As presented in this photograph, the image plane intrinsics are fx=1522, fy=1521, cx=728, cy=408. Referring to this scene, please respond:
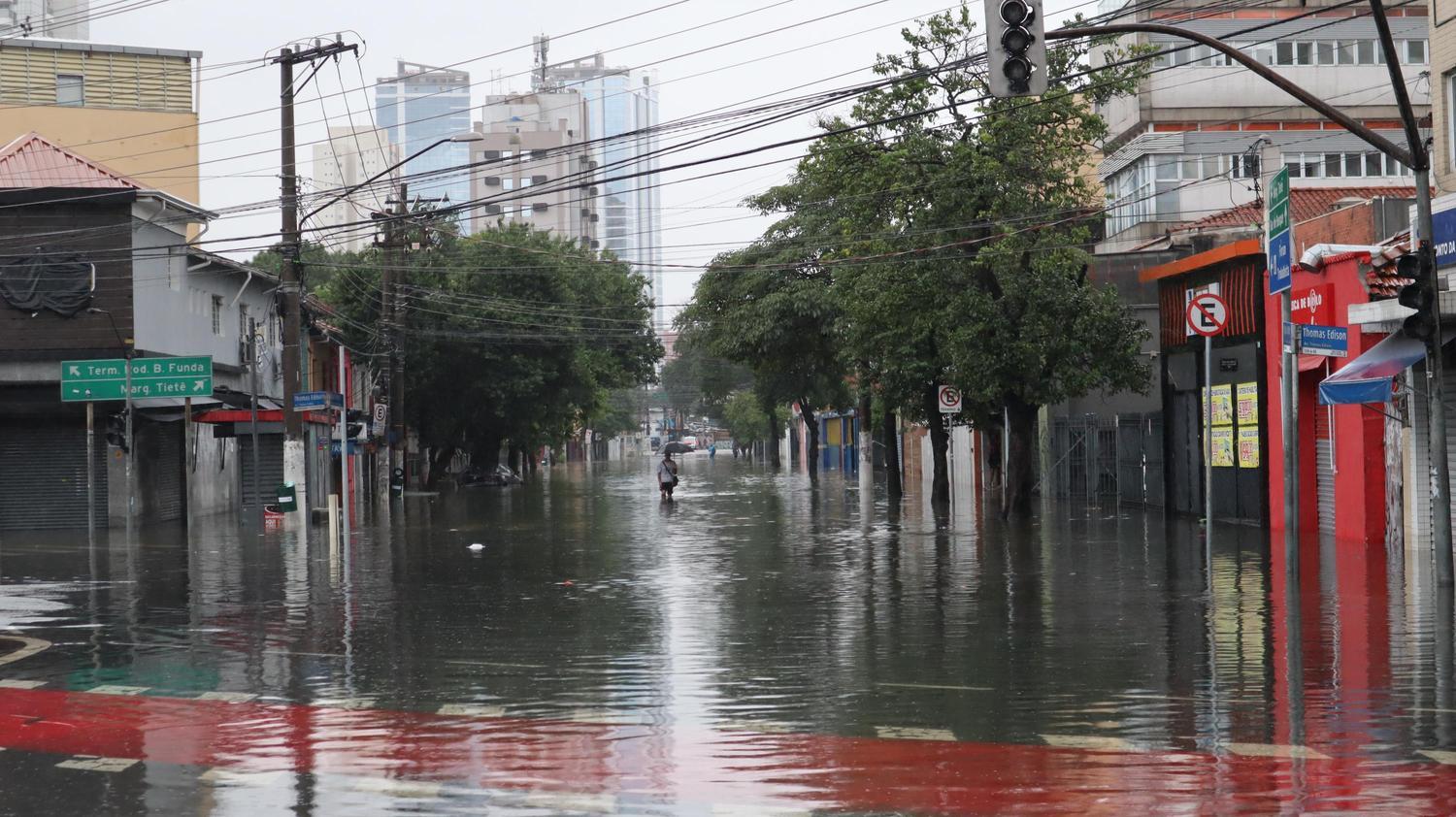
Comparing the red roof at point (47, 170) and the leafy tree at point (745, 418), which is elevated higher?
the red roof at point (47, 170)

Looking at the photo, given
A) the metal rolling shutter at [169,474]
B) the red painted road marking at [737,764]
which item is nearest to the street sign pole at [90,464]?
the metal rolling shutter at [169,474]

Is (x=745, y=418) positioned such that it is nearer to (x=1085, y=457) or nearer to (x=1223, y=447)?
(x=1085, y=457)

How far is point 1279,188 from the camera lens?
1584cm

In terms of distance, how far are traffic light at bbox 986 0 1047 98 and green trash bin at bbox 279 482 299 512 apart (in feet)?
71.2

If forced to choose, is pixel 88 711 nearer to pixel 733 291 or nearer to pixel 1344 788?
pixel 1344 788

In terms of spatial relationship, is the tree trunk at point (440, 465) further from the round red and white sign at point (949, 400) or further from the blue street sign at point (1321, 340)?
the blue street sign at point (1321, 340)

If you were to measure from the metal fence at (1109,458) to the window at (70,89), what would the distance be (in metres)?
34.5

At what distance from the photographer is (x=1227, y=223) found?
36125 millimetres

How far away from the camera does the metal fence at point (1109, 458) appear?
3384 cm

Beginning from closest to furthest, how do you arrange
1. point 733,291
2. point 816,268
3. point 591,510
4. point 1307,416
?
point 1307,416 → point 591,510 → point 816,268 → point 733,291

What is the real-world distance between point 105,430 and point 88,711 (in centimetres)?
2848

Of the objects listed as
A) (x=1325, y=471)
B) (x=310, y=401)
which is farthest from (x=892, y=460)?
(x=1325, y=471)

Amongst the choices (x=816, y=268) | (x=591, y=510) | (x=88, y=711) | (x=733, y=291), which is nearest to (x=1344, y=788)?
(x=88, y=711)

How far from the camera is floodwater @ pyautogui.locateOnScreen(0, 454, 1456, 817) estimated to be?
24.8 feet
